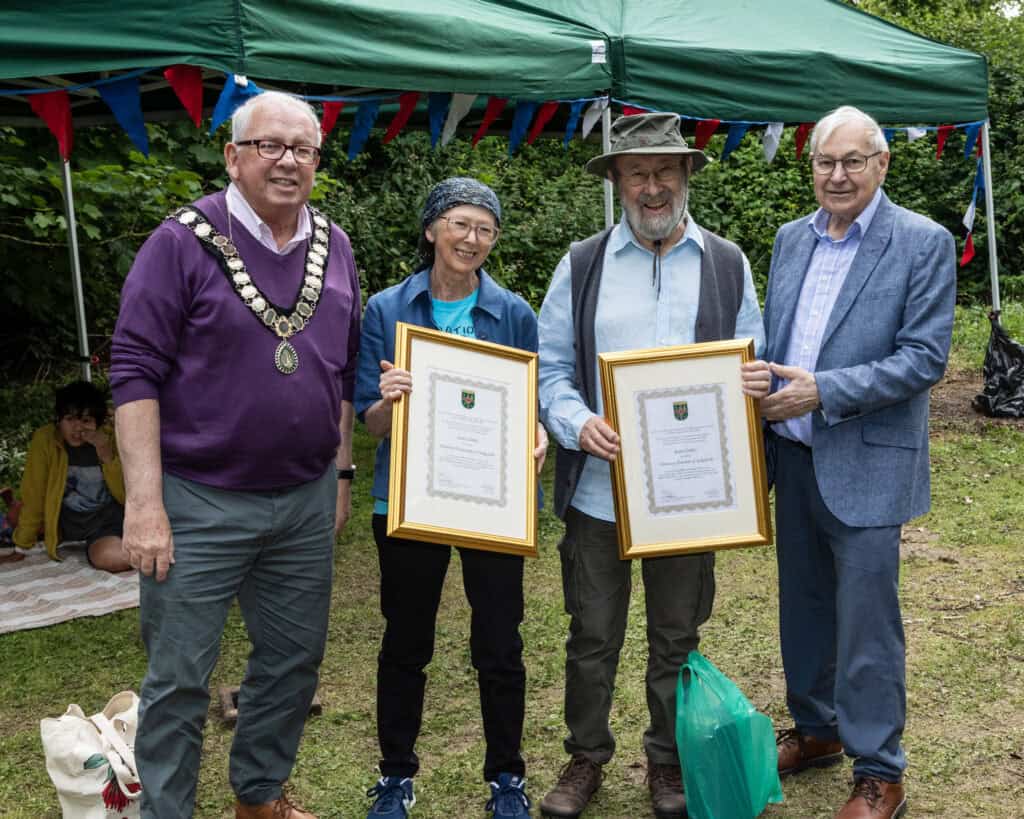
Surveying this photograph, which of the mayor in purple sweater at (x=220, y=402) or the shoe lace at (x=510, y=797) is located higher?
the mayor in purple sweater at (x=220, y=402)

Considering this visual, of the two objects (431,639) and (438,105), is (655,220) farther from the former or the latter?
(438,105)

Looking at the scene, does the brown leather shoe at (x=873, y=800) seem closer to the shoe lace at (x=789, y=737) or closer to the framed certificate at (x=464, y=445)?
the shoe lace at (x=789, y=737)

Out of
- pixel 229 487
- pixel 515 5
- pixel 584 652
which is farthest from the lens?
pixel 515 5

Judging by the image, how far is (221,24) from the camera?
3.72m

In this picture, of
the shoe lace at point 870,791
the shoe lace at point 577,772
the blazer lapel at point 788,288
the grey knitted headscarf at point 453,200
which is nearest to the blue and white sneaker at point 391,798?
the shoe lace at point 577,772

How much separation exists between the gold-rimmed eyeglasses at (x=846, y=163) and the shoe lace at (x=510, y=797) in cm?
192

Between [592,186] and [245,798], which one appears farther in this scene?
[592,186]

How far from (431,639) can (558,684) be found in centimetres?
129

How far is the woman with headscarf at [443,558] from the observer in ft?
10.1

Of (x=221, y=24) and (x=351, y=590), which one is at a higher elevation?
(x=221, y=24)

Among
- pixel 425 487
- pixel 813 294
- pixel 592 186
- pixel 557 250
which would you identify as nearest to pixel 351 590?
pixel 425 487

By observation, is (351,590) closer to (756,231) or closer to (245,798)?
(245,798)

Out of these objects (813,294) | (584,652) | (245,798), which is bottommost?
(245,798)

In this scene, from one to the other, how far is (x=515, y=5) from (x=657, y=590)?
2.85 metres
